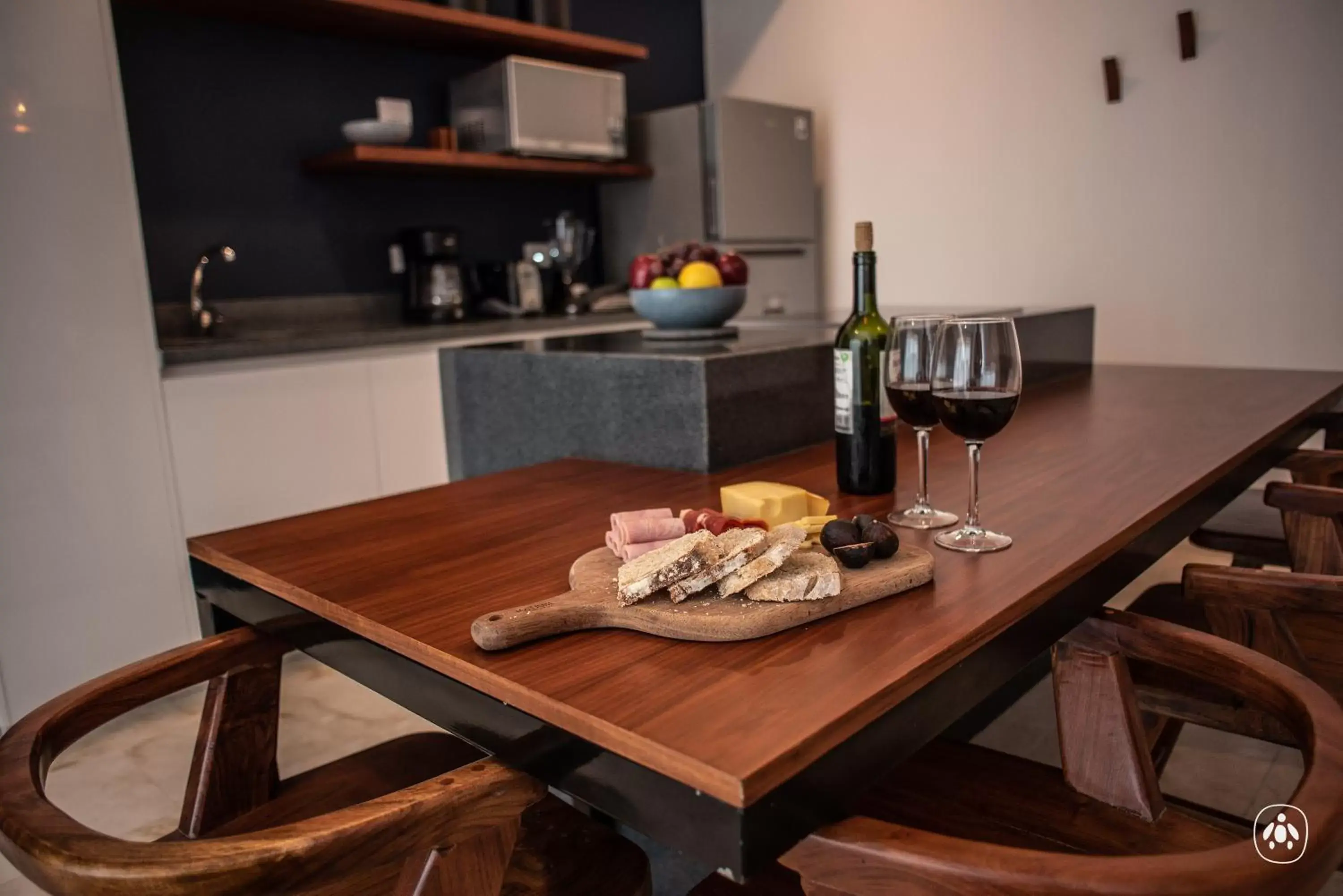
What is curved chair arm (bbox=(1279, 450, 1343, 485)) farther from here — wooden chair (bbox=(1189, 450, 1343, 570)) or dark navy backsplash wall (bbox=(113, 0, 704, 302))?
dark navy backsplash wall (bbox=(113, 0, 704, 302))

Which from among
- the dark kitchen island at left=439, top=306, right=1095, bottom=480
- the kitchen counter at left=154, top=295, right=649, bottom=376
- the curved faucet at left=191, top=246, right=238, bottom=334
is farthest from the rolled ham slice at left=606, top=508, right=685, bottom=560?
the curved faucet at left=191, top=246, right=238, bottom=334

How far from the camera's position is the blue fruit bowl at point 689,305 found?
1.79 m

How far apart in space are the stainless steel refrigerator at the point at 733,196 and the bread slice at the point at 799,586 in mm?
3226

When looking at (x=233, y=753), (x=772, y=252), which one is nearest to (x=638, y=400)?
A: (x=233, y=753)

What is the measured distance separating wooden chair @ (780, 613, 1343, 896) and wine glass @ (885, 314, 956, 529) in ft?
0.67

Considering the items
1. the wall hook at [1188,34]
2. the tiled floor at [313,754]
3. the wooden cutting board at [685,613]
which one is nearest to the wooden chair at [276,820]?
the wooden cutting board at [685,613]

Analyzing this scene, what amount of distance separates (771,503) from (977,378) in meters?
0.25

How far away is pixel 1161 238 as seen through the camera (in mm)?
3758

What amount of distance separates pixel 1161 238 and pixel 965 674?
3.55 metres

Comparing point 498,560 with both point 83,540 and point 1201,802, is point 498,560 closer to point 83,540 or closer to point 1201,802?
point 1201,802

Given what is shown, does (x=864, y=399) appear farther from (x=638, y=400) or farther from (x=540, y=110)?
(x=540, y=110)

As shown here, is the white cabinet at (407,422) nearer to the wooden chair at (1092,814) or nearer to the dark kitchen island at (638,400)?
the dark kitchen island at (638,400)

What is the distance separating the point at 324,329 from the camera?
354cm

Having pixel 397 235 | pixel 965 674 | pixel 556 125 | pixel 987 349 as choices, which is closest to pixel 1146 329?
pixel 556 125
